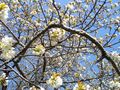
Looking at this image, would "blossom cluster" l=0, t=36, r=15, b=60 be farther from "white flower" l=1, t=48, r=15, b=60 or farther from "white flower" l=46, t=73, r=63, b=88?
"white flower" l=46, t=73, r=63, b=88

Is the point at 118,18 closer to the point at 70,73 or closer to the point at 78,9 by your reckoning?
the point at 78,9

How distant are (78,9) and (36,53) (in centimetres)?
516

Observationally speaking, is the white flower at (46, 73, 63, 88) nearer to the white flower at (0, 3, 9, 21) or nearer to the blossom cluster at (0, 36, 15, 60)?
the blossom cluster at (0, 36, 15, 60)

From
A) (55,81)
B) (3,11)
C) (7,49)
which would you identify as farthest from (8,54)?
(55,81)

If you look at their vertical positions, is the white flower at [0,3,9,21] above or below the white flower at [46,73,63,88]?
above

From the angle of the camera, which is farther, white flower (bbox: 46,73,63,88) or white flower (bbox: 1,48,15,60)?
white flower (bbox: 1,48,15,60)

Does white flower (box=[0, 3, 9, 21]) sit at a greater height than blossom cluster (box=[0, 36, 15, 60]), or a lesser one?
greater

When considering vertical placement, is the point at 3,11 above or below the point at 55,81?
above

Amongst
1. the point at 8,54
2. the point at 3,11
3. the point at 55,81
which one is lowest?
the point at 55,81

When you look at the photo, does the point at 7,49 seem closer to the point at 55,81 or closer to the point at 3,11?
the point at 3,11

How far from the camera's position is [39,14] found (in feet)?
31.2

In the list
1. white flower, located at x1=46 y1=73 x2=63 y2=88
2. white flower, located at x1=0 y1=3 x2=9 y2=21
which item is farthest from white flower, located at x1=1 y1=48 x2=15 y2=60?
white flower, located at x1=46 y1=73 x2=63 y2=88

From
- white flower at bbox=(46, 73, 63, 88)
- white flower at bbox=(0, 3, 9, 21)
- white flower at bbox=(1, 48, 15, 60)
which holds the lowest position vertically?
white flower at bbox=(46, 73, 63, 88)

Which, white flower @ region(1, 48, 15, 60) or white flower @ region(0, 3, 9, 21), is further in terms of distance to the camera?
white flower @ region(1, 48, 15, 60)
